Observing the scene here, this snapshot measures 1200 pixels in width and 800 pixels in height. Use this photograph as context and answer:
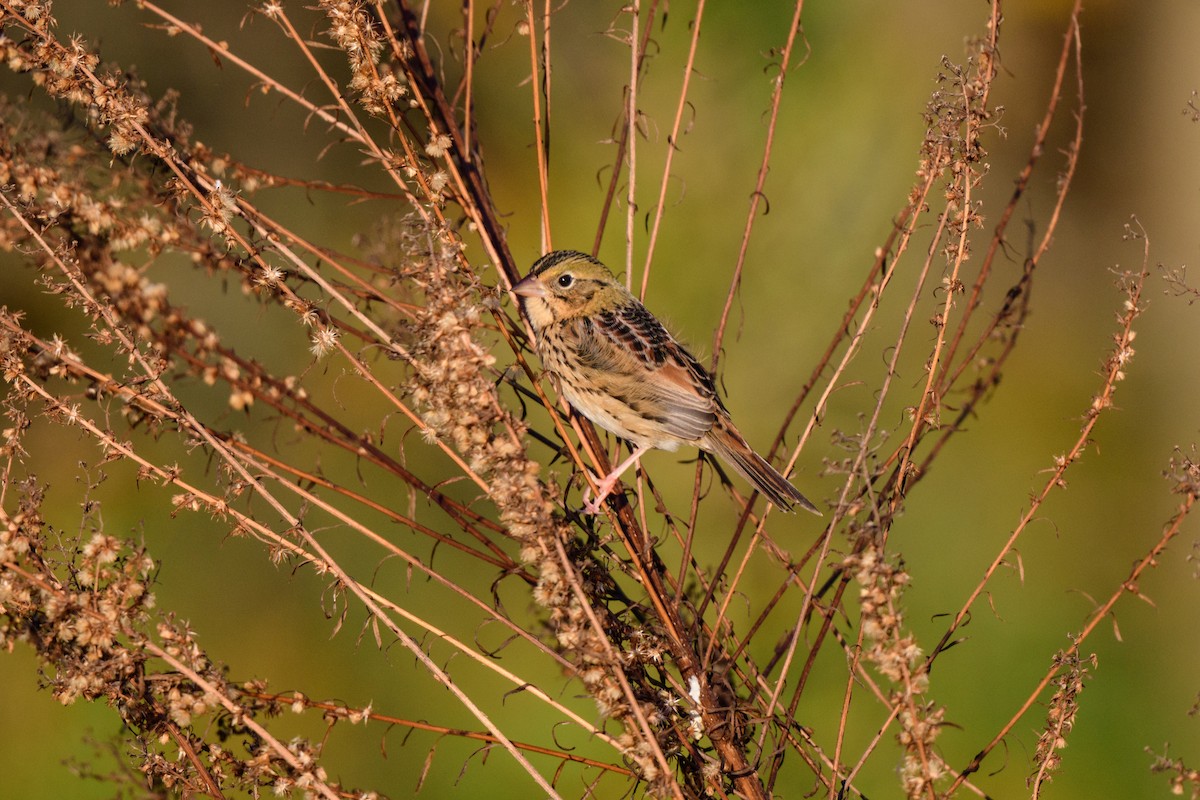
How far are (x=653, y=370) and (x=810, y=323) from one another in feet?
9.80

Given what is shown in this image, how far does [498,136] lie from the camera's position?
20.4 ft

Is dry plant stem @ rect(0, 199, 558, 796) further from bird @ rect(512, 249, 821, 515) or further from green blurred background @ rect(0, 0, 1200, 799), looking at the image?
green blurred background @ rect(0, 0, 1200, 799)

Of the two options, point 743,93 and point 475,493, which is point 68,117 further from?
point 743,93

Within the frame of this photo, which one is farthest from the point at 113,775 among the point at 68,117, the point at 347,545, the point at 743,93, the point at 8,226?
the point at 743,93

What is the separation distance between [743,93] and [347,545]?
3303mm

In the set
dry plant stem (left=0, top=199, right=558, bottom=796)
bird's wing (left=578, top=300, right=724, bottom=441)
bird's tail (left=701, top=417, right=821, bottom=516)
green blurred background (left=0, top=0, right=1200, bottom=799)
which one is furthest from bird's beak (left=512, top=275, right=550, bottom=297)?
green blurred background (left=0, top=0, right=1200, bottom=799)

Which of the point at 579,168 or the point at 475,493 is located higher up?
the point at 579,168

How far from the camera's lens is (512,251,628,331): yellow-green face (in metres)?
3.14

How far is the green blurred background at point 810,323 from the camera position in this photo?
5.55m

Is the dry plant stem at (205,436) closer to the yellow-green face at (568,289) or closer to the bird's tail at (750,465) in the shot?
the bird's tail at (750,465)

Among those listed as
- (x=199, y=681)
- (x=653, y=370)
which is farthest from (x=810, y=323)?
(x=199, y=681)

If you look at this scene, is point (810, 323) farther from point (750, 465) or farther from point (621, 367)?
point (750, 465)

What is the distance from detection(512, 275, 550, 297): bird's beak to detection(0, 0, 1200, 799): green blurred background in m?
2.61

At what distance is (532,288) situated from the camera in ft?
9.88
